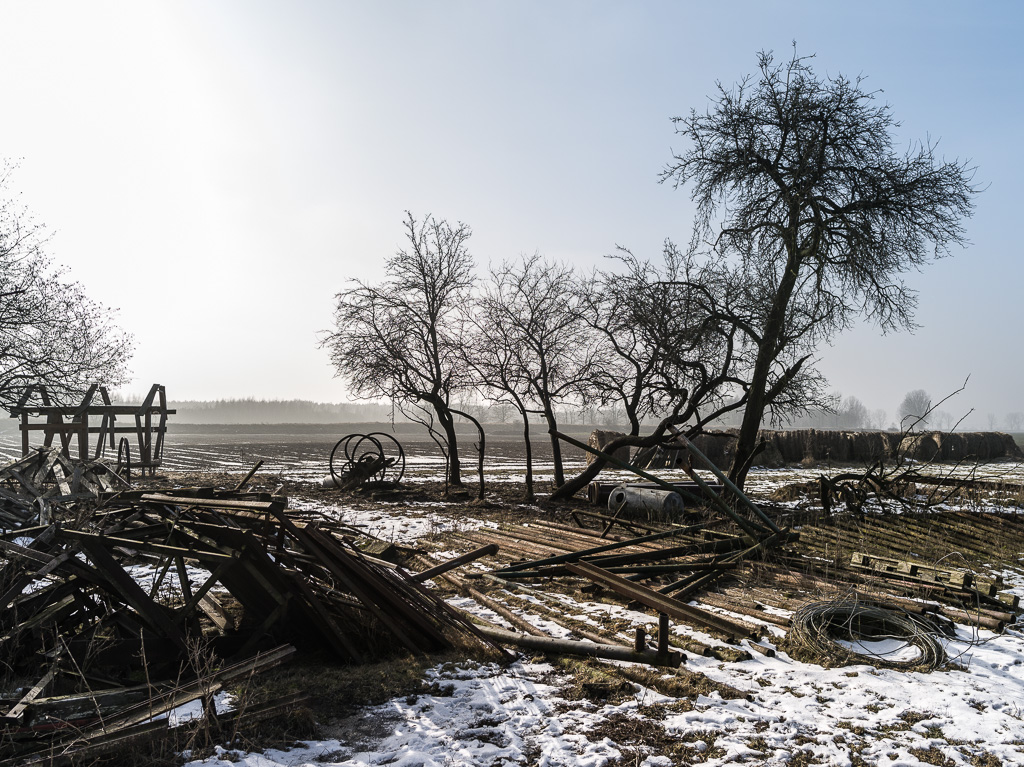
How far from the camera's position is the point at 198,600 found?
18.7ft

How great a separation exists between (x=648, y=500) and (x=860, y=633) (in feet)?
22.8

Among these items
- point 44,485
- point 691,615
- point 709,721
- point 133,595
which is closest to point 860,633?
point 691,615

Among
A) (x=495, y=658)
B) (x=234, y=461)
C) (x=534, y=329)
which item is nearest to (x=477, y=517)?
(x=534, y=329)

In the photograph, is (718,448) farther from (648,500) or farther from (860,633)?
(860,633)

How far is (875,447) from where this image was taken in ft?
112

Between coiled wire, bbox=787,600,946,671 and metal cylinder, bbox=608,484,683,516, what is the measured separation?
6.42 m

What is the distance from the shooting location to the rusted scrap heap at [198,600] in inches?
210

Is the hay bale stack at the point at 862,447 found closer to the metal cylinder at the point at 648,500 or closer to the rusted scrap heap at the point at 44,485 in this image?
the metal cylinder at the point at 648,500

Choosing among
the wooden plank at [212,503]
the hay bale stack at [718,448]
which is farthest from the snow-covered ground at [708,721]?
the hay bale stack at [718,448]

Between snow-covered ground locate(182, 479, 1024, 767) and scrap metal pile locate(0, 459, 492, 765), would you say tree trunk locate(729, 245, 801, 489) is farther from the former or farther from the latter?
scrap metal pile locate(0, 459, 492, 765)

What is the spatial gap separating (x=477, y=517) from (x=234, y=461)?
65.9ft

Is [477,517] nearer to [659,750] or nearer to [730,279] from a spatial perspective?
[730,279]

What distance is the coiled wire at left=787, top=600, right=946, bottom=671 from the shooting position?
514cm

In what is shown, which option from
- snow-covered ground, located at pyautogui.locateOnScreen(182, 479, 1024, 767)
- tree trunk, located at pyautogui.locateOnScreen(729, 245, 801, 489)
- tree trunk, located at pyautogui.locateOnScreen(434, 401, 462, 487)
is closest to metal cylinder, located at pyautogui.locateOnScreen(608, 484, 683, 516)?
A: tree trunk, located at pyautogui.locateOnScreen(729, 245, 801, 489)
